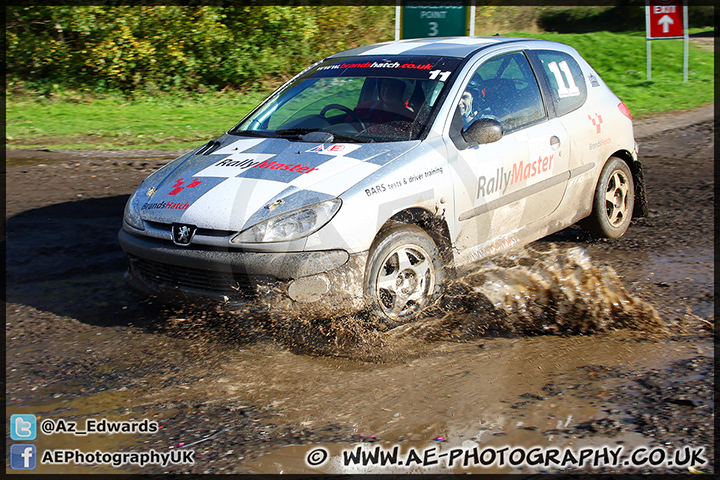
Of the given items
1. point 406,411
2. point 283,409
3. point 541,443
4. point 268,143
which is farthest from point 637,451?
point 268,143

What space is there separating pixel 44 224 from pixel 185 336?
2.87 m

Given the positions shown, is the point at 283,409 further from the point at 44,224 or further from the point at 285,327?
the point at 44,224

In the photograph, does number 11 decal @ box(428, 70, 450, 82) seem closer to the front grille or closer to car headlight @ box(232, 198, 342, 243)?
car headlight @ box(232, 198, 342, 243)

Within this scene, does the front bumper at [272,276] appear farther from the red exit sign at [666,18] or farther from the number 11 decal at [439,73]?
the red exit sign at [666,18]

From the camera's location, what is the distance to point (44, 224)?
6586 millimetres

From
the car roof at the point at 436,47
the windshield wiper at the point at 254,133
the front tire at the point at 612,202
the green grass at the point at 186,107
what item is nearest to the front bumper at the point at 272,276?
the windshield wiper at the point at 254,133

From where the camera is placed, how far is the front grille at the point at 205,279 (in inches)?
161

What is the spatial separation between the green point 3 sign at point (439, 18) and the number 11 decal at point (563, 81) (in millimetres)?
6593

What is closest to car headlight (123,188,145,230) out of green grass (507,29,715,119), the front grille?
the front grille

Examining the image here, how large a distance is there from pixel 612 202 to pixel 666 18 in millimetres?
10835

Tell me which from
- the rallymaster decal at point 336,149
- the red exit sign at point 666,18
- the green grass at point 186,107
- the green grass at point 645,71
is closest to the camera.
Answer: the rallymaster decal at point 336,149

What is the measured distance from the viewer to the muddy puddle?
3.28 meters

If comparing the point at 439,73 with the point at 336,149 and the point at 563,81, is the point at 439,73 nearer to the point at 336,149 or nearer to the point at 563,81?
the point at 336,149

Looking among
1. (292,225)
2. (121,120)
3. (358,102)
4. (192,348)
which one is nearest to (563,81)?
(358,102)
